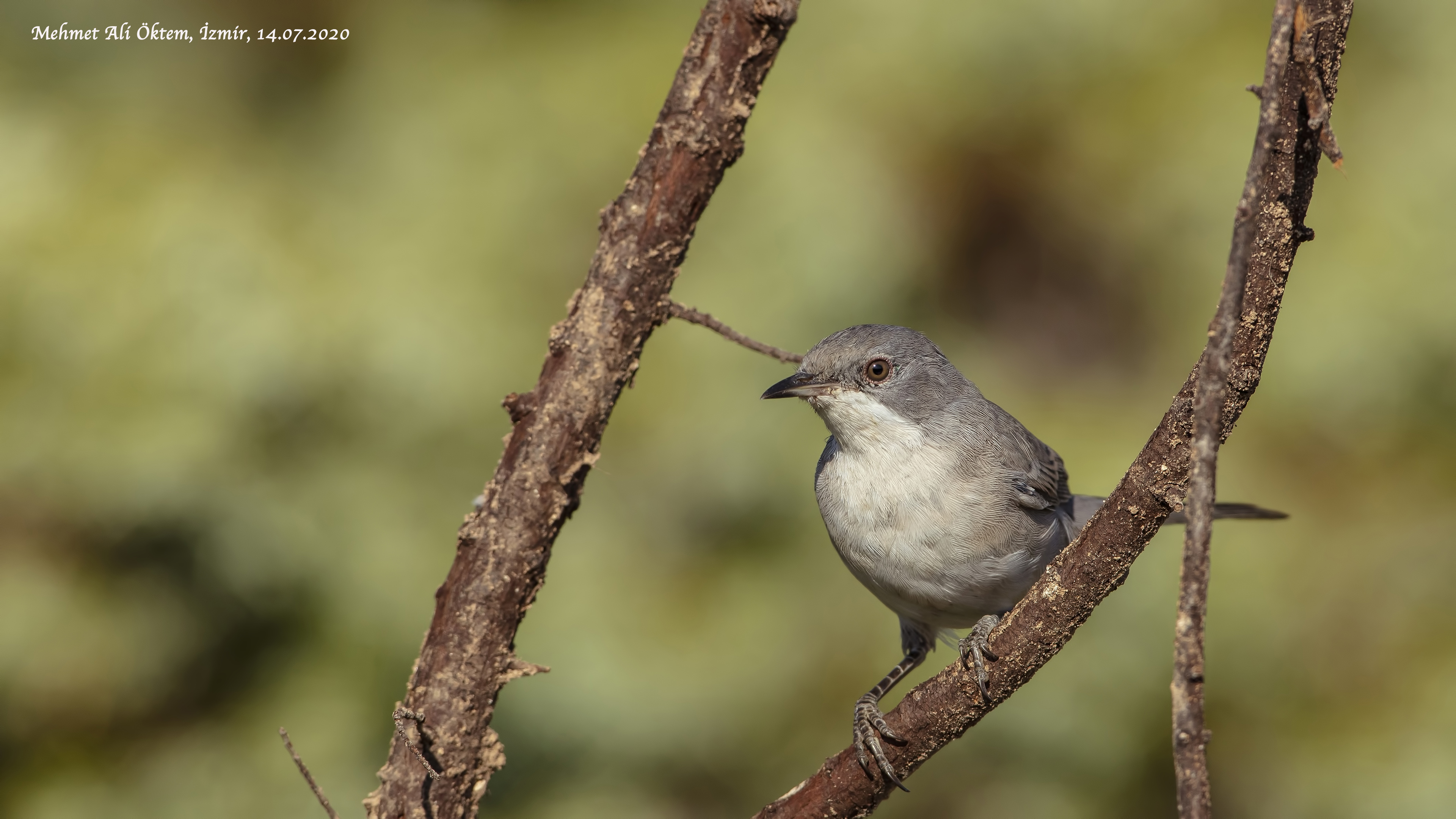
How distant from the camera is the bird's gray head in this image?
382 centimetres

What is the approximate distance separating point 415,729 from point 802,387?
1778mm

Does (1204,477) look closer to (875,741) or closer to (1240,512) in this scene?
(875,741)

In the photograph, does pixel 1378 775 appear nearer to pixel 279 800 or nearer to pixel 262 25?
pixel 279 800

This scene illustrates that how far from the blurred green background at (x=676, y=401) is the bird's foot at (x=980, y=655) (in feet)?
9.81

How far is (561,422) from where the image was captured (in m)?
3.48

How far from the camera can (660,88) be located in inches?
276

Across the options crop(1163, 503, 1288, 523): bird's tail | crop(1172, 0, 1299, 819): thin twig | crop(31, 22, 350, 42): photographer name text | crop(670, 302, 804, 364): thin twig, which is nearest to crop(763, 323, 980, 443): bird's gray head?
crop(670, 302, 804, 364): thin twig

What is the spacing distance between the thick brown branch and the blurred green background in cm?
272

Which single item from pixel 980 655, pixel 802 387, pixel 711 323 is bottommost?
pixel 980 655

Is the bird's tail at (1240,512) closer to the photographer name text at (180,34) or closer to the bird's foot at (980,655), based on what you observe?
the bird's foot at (980,655)

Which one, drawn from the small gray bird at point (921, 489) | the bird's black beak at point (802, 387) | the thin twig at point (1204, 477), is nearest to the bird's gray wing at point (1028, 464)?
the small gray bird at point (921, 489)

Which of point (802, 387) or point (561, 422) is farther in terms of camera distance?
point (802, 387)

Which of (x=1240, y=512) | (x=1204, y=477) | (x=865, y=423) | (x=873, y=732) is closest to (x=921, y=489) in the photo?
(x=865, y=423)

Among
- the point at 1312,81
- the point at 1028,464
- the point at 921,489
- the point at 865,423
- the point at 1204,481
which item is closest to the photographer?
the point at 1204,481
